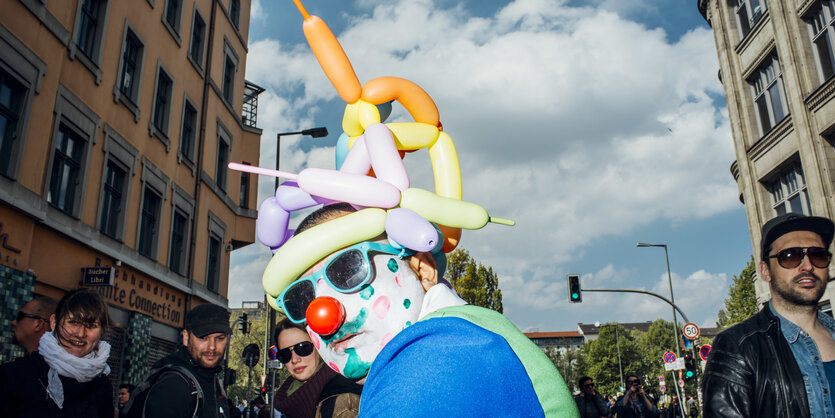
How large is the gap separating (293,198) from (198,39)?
18.6m

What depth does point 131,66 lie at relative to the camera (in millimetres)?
14148

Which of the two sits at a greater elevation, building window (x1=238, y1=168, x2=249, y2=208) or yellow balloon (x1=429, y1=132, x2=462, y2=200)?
building window (x1=238, y1=168, x2=249, y2=208)

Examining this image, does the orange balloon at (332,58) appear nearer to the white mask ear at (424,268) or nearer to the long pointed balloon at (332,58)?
the long pointed balloon at (332,58)

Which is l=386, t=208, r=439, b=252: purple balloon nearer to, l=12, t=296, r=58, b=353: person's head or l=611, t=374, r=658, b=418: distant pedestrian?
l=12, t=296, r=58, b=353: person's head

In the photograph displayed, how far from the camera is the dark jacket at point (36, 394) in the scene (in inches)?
135

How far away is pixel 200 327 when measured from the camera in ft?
14.1

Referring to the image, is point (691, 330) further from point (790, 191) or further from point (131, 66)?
point (131, 66)

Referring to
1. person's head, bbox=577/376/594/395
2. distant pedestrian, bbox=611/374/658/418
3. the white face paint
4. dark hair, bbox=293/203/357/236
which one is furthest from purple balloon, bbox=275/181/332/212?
distant pedestrian, bbox=611/374/658/418

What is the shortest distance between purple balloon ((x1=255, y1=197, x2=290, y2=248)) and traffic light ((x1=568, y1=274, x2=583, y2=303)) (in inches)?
787

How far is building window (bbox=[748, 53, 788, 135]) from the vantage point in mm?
17391

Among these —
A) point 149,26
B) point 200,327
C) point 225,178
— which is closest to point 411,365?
point 200,327

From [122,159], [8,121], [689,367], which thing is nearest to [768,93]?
[689,367]

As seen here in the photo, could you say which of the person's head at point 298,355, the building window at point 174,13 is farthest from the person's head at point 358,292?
the building window at point 174,13

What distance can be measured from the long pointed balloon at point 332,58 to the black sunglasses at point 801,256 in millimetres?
2327
